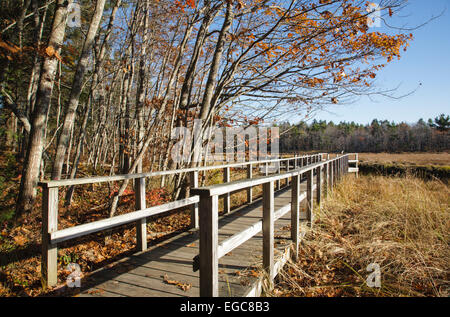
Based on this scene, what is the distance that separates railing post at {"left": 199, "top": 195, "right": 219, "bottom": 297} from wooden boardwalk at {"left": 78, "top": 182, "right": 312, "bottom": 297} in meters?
0.68

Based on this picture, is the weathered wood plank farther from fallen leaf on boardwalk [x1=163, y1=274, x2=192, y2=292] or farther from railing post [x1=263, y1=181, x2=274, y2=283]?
railing post [x1=263, y1=181, x2=274, y2=283]

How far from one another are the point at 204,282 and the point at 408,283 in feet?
9.19

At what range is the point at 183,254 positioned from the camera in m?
3.99

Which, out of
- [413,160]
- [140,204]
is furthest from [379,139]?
[140,204]

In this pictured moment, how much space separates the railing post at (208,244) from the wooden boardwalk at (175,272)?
2.22ft

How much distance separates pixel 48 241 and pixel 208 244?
2008 mm

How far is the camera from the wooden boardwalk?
2.86 meters

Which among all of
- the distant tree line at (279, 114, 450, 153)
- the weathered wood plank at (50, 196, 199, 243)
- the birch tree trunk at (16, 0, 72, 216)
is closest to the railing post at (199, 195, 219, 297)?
the weathered wood plank at (50, 196, 199, 243)

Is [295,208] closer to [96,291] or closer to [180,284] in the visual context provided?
[180,284]

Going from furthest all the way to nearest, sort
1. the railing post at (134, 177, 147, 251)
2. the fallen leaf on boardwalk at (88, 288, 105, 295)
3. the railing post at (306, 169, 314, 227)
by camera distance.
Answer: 1. the railing post at (306, 169, 314, 227)
2. the railing post at (134, 177, 147, 251)
3. the fallen leaf on boardwalk at (88, 288, 105, 295)

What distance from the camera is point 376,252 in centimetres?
400
